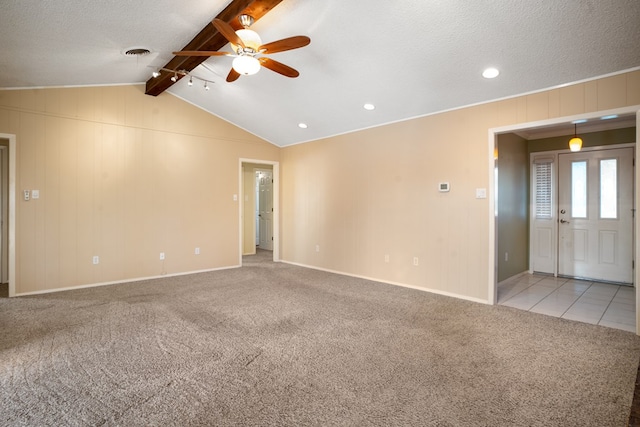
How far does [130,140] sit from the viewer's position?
5.32 metres

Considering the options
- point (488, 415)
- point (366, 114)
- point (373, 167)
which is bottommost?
point (488, 415)

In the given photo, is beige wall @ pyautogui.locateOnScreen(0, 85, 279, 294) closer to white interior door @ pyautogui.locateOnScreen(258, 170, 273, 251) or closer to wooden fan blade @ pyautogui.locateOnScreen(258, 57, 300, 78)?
white interior door @ pyautogui.locateOnScreen(258, 170, 273, 251)

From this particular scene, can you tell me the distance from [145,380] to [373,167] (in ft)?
14.0

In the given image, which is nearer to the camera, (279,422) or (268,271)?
(279,422)

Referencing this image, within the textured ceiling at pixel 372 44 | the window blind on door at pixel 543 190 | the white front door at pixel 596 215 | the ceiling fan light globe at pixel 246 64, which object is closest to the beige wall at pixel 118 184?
the textured ceiling at pixel 372 44

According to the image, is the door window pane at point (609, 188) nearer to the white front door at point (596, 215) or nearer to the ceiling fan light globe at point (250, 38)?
the white front door at point (596, 215)

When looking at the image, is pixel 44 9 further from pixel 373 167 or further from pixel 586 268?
pixel 586 268

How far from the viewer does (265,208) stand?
9227 mm

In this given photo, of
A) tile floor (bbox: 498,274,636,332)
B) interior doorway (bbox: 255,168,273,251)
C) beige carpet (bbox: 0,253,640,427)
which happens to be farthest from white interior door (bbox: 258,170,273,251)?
tile floor (bbox: 498,274,636,332)

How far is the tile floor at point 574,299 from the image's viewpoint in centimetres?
366

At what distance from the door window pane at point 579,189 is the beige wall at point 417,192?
275 centimetres

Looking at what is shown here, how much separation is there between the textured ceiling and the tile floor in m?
2.61

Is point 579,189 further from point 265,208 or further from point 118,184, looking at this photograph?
point 118,184

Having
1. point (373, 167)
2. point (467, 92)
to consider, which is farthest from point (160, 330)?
point (467, 92)
